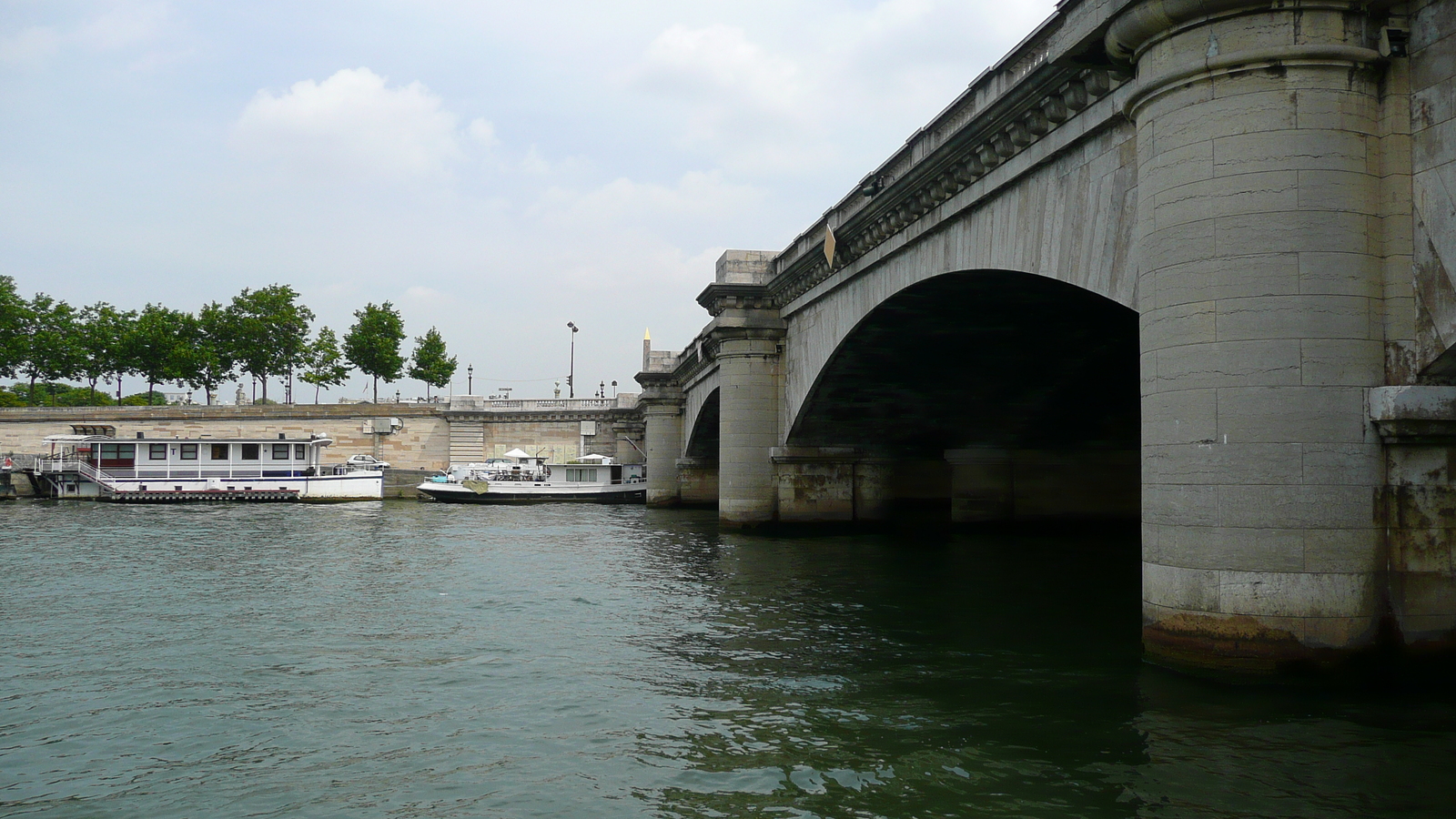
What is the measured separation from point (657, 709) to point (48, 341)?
87.2m

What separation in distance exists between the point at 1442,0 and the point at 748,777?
8619 millimetres

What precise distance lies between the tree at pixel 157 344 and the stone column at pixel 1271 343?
271 ft

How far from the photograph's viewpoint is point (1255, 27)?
9.26 m

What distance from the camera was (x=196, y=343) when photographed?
82500 millimetres

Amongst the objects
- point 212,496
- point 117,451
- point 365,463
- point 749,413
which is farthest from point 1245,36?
point 365,463

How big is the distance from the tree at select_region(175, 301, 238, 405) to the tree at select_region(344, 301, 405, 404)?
9.18 meters

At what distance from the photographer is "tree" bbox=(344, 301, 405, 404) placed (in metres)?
81.8

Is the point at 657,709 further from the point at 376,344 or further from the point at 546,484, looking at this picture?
the point at 376,344

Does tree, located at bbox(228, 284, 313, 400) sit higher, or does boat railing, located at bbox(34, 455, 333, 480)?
tree, located at bbox(228, 284, 313, 400)

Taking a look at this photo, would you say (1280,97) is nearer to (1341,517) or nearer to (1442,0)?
(1442,0)

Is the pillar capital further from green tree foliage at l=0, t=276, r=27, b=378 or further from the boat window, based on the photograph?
green tree foliage at l=0, t=276, r=27, b=378

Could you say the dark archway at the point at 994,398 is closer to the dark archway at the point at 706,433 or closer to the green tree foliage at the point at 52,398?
the dark archway at the point at 706,433

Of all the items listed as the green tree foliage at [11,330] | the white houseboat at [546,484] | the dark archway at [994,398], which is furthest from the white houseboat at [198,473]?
the dark archway at [994,398]

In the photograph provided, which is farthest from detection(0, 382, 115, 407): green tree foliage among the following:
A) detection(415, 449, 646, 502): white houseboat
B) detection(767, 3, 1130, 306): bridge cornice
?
detection(767, 3, 1130, 306): bridge cornice
